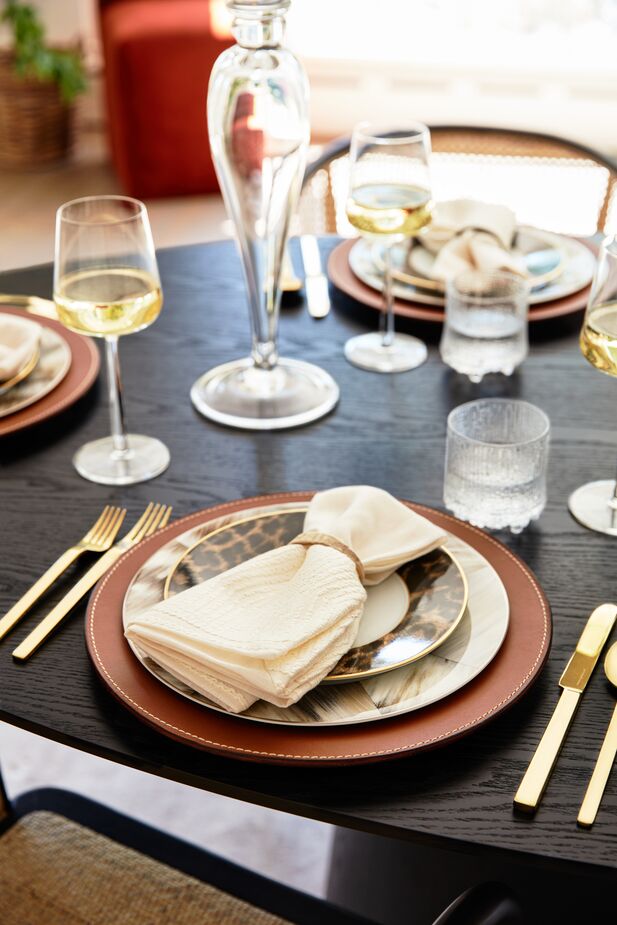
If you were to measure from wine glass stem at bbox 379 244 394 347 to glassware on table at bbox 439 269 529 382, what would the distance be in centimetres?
8

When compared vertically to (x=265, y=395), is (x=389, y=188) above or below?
above

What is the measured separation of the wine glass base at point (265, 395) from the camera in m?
1.24

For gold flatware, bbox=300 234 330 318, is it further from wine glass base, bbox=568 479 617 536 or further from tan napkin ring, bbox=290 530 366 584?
tan napkin ring, bbox=290 530 366 584

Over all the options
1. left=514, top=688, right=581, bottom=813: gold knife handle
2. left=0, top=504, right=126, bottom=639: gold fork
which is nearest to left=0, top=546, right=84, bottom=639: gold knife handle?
left=0, top=504, right=126, bottom=639: gold fork

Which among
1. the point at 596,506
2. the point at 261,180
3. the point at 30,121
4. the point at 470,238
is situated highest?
the point at 261,180

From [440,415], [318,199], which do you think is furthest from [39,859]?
[318,199]

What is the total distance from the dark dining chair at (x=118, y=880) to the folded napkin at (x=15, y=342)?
1.56 ft

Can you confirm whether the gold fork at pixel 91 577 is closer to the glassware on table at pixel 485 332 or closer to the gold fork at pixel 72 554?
the gold fork at pixel 72 554

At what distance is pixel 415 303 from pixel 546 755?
2.61ft

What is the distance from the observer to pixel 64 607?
93 centimetres

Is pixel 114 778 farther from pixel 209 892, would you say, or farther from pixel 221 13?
pixel 221 13

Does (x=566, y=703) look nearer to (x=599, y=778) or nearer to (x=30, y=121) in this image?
(x=599, y=778)

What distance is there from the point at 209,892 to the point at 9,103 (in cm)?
413

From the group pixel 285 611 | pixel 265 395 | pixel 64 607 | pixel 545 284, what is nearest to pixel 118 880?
pixel 64 607
